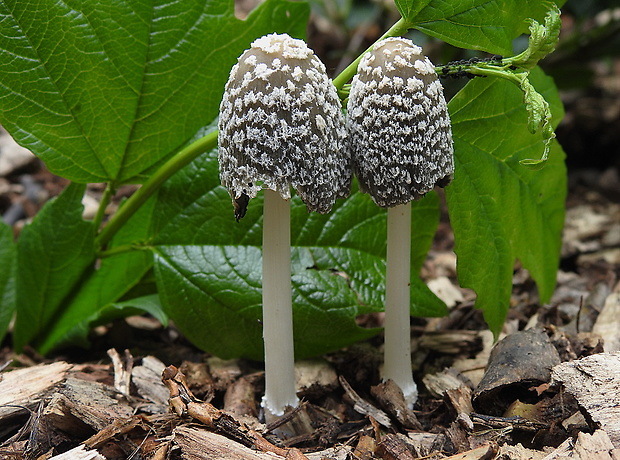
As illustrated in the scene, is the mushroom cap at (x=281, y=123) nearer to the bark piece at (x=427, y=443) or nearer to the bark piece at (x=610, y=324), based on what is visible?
the bark piece at (x=427, y=443)

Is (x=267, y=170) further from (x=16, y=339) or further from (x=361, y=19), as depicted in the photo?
(x=361, y=19)

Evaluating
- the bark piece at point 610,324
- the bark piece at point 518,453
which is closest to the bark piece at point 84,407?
the bark piece at point 518,453

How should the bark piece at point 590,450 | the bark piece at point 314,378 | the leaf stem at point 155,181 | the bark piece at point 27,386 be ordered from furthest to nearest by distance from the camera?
the bark piece at point 314,378, the leaf stem at point 155,181, the bark piece at point 27,386, the bark piece at point 590,450

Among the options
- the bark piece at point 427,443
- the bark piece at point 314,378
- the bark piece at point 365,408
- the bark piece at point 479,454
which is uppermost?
the bark piece at point 479,454

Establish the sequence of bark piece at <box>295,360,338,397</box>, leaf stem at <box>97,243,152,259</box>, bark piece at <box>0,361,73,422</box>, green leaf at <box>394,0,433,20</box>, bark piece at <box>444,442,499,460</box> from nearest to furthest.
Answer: bark piece at <box>444,442,499,460</box>
green leaf at <box>394,0,433,20</box>
bark piece at <box>0,361,73,422</box>
bark piece at <box>295,360,338,397</box>
leaf stem at <box>97,243,152,259</box>

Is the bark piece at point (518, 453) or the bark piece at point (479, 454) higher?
the bark piece at point (479, 454)

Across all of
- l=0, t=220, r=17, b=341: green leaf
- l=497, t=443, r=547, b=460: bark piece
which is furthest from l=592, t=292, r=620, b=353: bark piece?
l=0, t=220, r=17, b=341: green leaf

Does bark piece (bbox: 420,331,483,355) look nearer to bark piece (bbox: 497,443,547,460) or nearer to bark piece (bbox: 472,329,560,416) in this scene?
bark piece (bbox: 472,329,560,416)

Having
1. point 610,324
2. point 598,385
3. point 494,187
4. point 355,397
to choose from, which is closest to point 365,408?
point 355,397
